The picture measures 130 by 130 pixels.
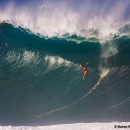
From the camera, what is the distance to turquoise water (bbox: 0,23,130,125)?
23.3 ft

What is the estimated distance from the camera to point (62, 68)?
741 cm

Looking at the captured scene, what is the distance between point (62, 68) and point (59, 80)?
0.49 m

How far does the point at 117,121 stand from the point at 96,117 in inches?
30.6

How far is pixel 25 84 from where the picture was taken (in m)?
7.40

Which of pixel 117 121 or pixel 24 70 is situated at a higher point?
pixel 24 70

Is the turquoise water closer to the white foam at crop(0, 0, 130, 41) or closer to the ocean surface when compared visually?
the ocean surface

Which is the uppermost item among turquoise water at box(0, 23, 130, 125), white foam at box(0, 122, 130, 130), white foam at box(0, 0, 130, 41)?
white foam at box(0, 0, 130, 41)

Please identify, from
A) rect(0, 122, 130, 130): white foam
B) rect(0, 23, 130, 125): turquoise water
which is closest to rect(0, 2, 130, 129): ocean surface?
rect(0, 23, 130, 125): turquoise water

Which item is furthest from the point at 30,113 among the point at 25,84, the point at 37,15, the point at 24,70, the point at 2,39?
the point at 37,15

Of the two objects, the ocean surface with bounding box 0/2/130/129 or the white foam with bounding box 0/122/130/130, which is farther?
the ocean surface with bounding box 0/2/130/129

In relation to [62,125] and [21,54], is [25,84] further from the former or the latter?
[62,125]

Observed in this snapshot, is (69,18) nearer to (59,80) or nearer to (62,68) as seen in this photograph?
(62,68)

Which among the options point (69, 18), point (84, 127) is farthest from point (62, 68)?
point (84, 127)

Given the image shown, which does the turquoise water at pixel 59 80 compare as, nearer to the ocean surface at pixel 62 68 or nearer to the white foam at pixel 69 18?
the ocean surface at pixel 62 68
